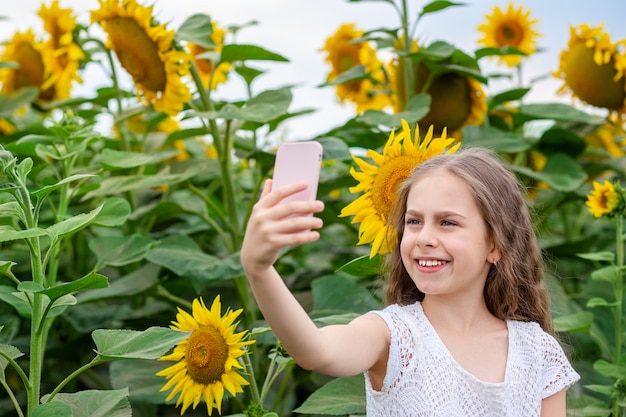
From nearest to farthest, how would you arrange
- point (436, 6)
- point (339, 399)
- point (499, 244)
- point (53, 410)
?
1. point (53, 410)
2. point (499, 244)
3. point (339, 399)
4. point (436, 6)

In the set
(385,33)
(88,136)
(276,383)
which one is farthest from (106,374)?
(385,33)

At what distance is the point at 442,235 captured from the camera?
1033 mm

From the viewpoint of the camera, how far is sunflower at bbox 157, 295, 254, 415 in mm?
1070

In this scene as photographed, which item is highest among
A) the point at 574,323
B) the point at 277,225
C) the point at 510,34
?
the point at 277,225

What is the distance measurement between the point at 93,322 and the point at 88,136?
450 mm

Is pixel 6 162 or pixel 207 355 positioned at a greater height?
pixel 6 162

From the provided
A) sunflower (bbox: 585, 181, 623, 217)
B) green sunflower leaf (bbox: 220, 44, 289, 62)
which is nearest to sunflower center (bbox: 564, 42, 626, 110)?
sunflower (bbox: 585, 181, 623, 217)

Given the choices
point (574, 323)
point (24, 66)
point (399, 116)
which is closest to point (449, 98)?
point (399, 116)

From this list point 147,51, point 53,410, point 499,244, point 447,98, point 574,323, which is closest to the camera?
point 53,410

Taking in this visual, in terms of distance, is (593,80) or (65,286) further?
(593,80)

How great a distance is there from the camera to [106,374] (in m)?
1.78

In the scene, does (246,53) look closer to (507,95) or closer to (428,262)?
(507,95)

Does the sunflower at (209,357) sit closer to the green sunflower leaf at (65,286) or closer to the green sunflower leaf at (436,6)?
the green sunflower leaf at (65,286)

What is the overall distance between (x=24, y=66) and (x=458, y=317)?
161 centimetres
